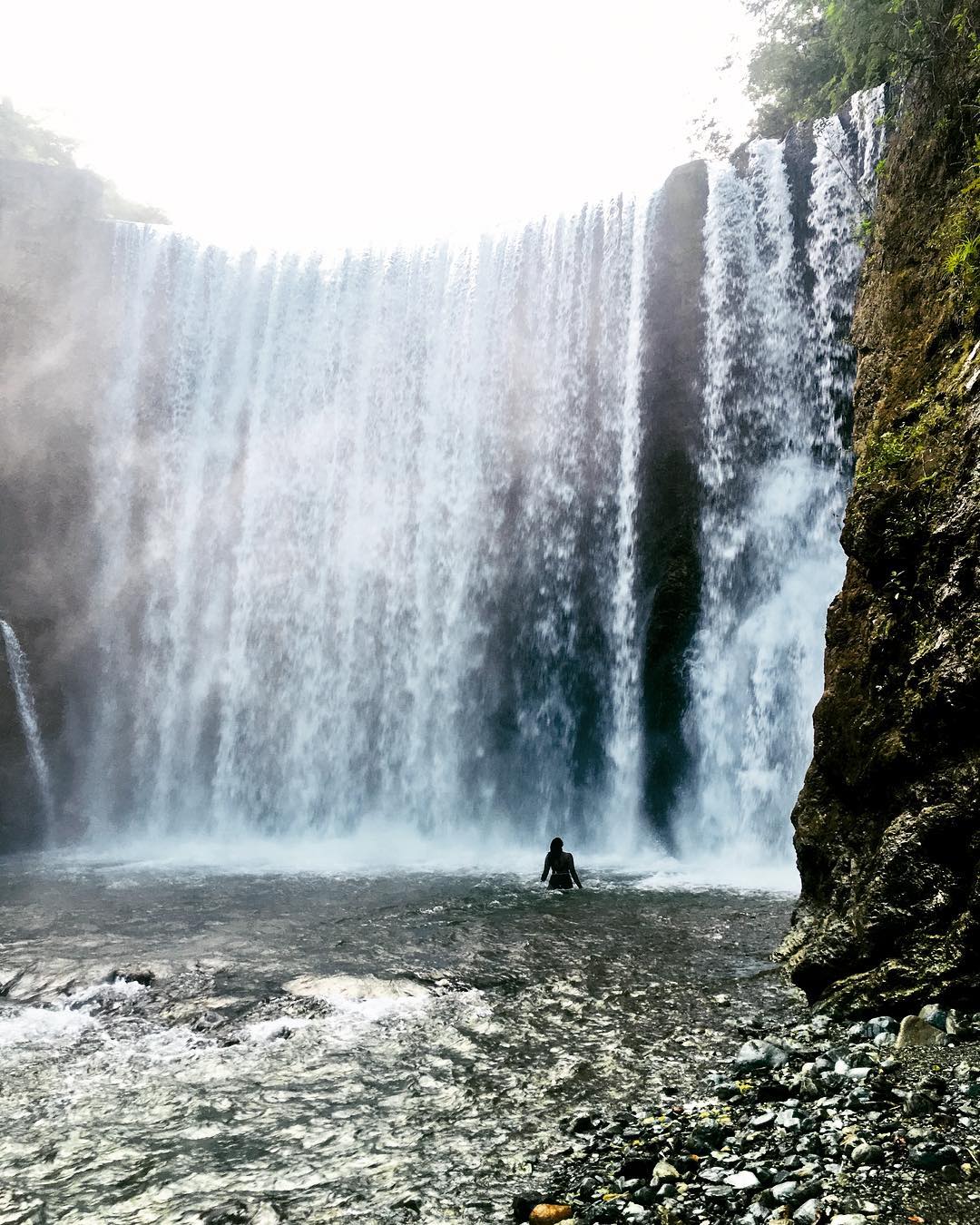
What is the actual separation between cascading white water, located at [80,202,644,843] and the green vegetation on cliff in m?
10.9

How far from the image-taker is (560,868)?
41.9 ft

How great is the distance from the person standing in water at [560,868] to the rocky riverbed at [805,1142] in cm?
740

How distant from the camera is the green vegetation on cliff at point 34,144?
33853 mm

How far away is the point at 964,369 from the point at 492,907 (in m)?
8.81

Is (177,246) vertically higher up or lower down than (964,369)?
higher up

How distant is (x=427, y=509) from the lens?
2125 centimetres

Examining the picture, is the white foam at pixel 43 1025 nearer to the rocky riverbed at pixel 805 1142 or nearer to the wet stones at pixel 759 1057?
the rocky riverbed at pixel 805 1142

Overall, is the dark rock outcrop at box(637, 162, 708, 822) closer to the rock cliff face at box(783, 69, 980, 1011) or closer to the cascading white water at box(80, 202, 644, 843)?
the cascading white water at box(80, 202, 644, 843)

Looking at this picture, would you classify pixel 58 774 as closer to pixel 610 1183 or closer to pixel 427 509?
pixel 427 509

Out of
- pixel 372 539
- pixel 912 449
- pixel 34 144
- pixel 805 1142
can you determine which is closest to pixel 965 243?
pixel 912 449

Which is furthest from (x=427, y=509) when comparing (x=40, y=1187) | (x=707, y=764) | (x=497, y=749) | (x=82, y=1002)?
(x=40, y=1187)

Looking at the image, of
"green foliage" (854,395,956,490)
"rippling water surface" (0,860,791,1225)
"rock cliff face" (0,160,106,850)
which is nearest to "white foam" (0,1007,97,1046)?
"rippling water surface" (0,860,791,1225)

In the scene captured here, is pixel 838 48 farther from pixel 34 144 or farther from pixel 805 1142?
pixel 34 144

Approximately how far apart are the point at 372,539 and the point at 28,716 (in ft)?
33.9
